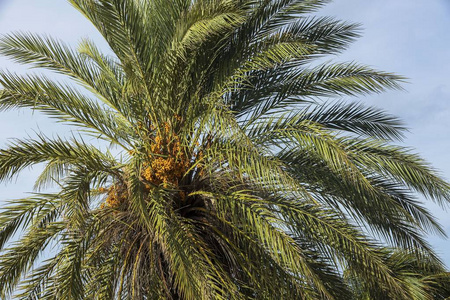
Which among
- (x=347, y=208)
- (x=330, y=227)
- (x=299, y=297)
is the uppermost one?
(x=347, y=208)

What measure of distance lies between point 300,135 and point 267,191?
93cm

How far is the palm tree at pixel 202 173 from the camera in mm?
8148

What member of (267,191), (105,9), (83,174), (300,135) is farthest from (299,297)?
(105,9)

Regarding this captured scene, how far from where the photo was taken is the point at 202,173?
8.99m

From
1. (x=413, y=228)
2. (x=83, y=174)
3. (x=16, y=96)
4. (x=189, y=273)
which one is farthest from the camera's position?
(x=413, y=228)

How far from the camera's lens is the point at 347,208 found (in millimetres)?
9664

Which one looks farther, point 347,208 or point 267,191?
point 347,208

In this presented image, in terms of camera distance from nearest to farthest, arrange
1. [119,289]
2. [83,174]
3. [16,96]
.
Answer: [83,174]
[119,289]
[16,96]

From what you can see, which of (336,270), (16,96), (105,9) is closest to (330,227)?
(336,270)

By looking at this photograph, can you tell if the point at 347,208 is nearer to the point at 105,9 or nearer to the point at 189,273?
the point at 189,273

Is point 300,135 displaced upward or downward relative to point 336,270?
upward

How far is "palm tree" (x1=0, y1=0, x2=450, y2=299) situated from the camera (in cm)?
815

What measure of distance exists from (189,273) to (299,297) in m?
1.93

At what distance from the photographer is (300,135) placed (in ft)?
27.6
